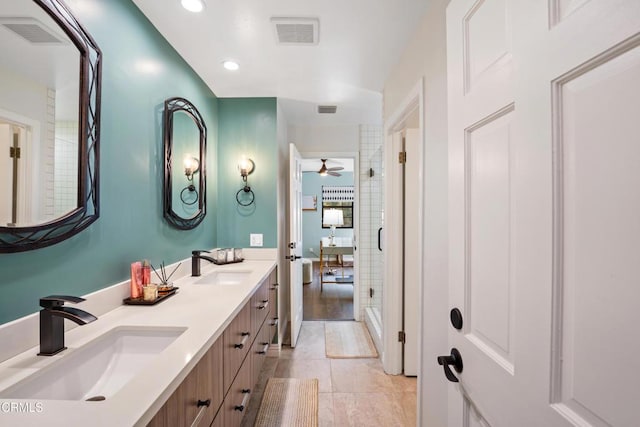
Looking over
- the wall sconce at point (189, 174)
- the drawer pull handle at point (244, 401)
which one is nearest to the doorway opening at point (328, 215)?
the wall sconce at point (189, 174)

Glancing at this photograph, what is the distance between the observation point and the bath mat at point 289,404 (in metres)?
1.81

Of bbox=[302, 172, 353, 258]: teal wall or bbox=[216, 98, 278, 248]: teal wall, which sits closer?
bbox=[216, 98, 278, 248]: teal wall

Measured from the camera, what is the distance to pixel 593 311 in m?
0.46

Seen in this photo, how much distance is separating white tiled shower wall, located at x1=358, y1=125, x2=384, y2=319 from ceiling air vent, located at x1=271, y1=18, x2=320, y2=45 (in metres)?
1.83

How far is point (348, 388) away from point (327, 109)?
259 centimetres

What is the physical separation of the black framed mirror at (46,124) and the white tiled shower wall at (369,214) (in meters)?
2.72

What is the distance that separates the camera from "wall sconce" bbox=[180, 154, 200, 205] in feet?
6.47

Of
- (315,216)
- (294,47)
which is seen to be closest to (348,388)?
(294,47)

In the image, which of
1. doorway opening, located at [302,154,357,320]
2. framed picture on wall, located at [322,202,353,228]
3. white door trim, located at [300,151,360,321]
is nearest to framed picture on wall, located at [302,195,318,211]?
doorway opening, located at [302,154,357,320]

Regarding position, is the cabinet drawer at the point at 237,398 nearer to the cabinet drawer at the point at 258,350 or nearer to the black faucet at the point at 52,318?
the cabinet drawer at the point at 258,350

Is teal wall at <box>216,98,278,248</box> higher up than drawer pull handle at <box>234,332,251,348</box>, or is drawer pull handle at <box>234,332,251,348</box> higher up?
teal wall at <box>216,98,278,248</box>

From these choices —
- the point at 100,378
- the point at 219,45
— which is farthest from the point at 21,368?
the point at 219,45

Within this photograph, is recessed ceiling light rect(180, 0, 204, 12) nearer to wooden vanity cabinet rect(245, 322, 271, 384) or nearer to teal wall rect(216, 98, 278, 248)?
teal wall rect(216, 98, 278, 248)

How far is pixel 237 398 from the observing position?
4.35 ft
